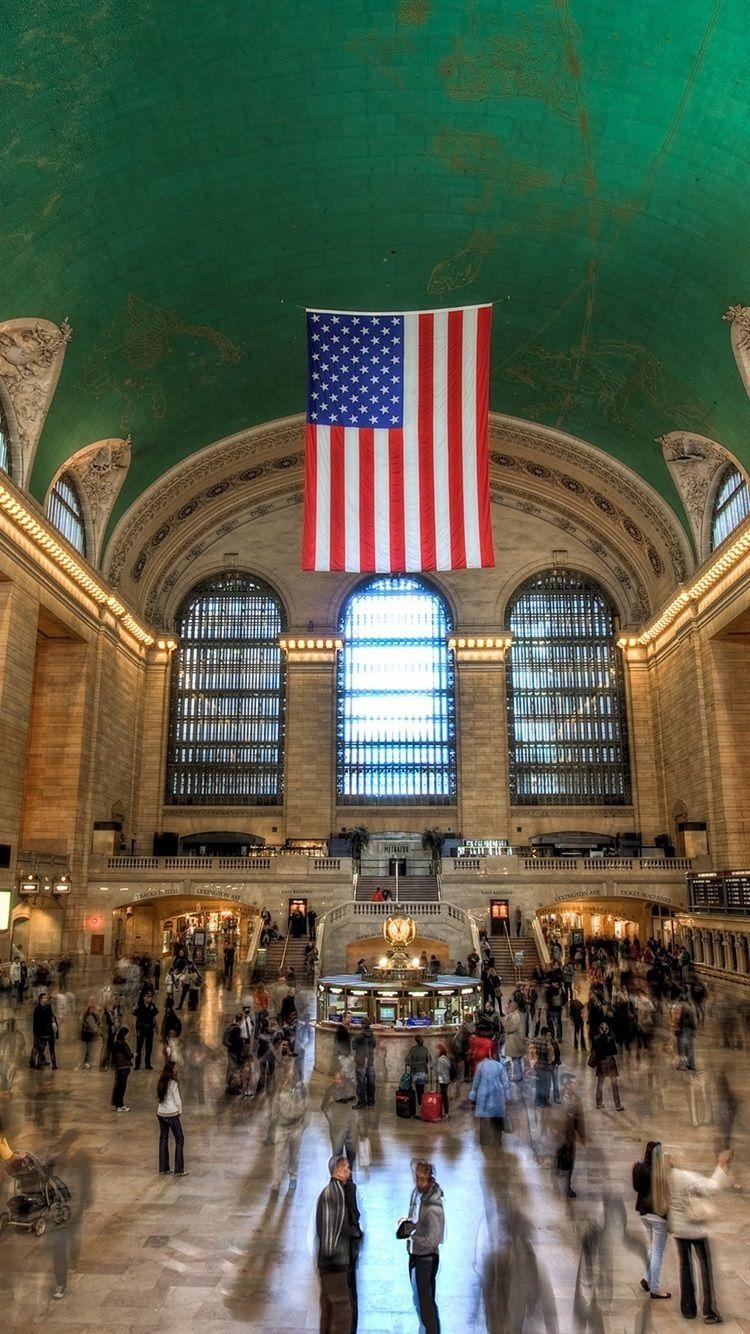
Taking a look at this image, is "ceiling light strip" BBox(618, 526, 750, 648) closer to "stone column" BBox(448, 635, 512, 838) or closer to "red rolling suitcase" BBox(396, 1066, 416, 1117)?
"stone column" BBox(448, 635, 512, 838)

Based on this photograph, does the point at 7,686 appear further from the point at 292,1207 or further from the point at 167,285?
the point at 292,1207

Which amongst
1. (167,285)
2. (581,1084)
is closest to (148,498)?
(167,285)

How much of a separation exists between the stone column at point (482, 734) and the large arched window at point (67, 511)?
50.1 ft

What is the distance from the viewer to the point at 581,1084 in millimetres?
13406

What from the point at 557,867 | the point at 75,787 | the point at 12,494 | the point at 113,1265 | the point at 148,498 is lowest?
the point at 113,1265

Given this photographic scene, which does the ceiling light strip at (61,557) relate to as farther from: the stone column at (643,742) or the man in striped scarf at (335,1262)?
the man in striped scarf at (335,1262)

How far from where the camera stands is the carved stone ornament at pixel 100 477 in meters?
30.7

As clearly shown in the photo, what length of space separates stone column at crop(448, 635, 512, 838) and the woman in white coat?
101 ft

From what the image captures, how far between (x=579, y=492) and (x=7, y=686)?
23.6 meters

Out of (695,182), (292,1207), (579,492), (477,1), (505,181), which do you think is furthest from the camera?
(579,492)

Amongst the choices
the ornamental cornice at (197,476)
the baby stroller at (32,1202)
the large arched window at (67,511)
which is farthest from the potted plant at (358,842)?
the baby stroller at (32,1202)

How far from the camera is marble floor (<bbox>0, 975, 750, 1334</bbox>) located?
21.1ft

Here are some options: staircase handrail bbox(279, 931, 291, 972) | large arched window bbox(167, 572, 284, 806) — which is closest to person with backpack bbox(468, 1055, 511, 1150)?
staircase handrail bbox(279, 931, 291, 972)

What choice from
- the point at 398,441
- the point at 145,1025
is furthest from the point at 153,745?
the point at 145,1025
